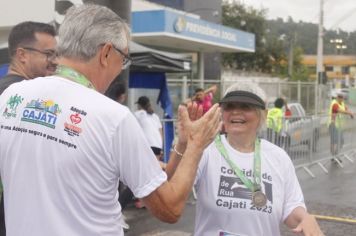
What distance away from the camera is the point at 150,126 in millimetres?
7930

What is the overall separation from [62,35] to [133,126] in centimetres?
46

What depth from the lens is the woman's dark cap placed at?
3012 mm

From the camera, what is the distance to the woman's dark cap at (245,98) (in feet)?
9.88

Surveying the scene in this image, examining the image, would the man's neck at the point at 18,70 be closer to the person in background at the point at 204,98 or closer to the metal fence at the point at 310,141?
the person in background at the point at 204,98

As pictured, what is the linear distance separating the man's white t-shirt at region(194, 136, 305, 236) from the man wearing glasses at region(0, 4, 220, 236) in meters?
0.80

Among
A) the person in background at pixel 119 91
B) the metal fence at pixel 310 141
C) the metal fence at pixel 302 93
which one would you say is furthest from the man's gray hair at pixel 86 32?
the metal fence at pixel 302 93

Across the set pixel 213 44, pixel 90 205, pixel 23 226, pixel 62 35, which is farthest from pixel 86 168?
pixel 213 44

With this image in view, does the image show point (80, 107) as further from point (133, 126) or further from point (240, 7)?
point (240, 7)

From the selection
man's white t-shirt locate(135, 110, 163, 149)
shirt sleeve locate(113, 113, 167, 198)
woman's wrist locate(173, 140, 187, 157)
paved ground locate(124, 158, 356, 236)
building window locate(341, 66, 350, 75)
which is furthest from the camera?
building window locate(341, 66, 350, 75)

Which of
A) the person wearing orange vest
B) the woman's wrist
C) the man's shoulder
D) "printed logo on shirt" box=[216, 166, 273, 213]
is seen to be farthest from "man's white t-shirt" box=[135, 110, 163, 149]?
the person wearing orange vest

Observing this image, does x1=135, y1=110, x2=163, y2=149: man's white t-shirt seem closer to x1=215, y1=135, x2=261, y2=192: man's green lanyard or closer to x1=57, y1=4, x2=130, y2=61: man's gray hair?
x1=215, y1=135, x2=261, y2=192: man's green lanyard

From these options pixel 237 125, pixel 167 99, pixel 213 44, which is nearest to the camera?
pixel 237 125

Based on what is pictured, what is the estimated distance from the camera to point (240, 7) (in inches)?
1892

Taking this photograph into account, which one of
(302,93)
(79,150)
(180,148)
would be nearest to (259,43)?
(302,93)
